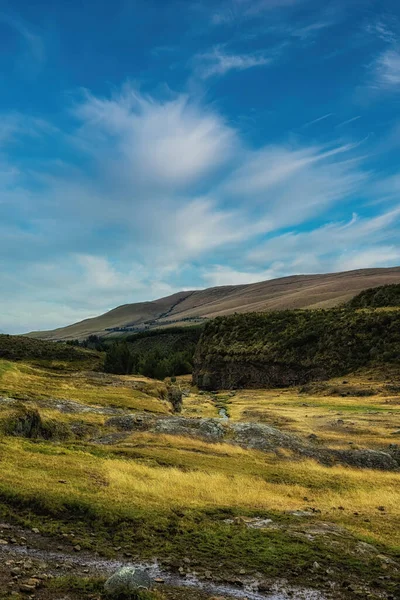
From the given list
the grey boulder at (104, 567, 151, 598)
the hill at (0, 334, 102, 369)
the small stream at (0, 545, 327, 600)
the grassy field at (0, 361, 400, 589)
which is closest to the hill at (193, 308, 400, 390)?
the hill at (0, 334, 102, 369)

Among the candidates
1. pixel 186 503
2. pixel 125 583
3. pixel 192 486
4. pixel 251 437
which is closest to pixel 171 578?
pixel 125 583

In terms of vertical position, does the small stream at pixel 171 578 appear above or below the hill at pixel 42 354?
below

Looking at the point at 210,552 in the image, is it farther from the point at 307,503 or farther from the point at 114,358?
the point at 114,358

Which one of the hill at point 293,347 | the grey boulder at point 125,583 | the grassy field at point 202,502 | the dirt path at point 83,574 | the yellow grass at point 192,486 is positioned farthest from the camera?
the hill at point 293,347

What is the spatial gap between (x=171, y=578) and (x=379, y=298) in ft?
557

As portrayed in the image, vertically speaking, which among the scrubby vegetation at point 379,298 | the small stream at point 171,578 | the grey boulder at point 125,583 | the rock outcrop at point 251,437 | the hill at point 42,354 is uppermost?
the scrubby vegetation at point 379,298

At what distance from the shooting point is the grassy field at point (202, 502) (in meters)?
15.6

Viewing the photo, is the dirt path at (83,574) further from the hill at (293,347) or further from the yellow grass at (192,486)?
the hill at (293,347)

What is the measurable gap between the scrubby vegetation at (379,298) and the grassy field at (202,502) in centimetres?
13495

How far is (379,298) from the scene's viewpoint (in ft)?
553

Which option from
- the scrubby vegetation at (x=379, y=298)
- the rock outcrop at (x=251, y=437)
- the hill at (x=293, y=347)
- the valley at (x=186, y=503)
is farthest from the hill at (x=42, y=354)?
the rock outcrop at (x=251, y=437)

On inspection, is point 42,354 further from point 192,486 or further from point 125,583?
point 125,583

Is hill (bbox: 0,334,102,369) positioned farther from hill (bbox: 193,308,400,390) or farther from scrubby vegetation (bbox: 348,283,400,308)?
scrubby vegetation (bbox: 348,283,400,308)

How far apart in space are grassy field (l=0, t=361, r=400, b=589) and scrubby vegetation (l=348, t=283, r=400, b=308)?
134948mm
